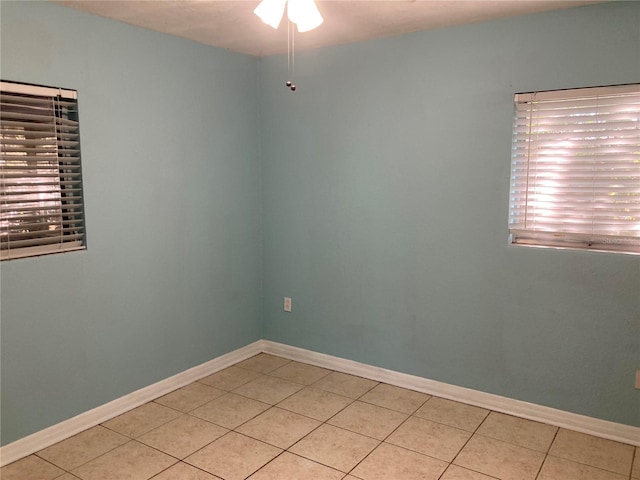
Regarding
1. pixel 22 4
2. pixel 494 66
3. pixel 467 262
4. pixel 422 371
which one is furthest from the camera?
pixel 422 371

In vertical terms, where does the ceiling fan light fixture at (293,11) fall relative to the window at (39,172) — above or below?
above

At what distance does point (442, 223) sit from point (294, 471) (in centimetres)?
167

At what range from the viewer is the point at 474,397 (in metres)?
3.06

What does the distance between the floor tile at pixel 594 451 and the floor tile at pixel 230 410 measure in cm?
168

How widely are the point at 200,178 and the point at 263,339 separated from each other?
56.4 inches

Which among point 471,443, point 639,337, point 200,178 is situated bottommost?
point 471,443

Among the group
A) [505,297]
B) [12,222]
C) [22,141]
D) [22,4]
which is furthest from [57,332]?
[505,297]

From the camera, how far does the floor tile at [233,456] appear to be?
7.82 ft

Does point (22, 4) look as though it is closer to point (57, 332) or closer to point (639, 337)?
point (57, 332)

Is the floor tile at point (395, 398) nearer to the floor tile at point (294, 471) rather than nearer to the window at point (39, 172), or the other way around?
the floor tile at point (294, 471)

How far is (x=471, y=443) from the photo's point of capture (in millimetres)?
2629

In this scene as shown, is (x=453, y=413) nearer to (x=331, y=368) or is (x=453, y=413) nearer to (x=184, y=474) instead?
(x=331, y=368)


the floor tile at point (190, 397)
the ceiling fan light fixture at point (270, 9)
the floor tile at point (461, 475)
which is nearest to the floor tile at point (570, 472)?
the floor tile at point (461, 475)

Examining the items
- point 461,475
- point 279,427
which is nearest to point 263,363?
point 279,427
